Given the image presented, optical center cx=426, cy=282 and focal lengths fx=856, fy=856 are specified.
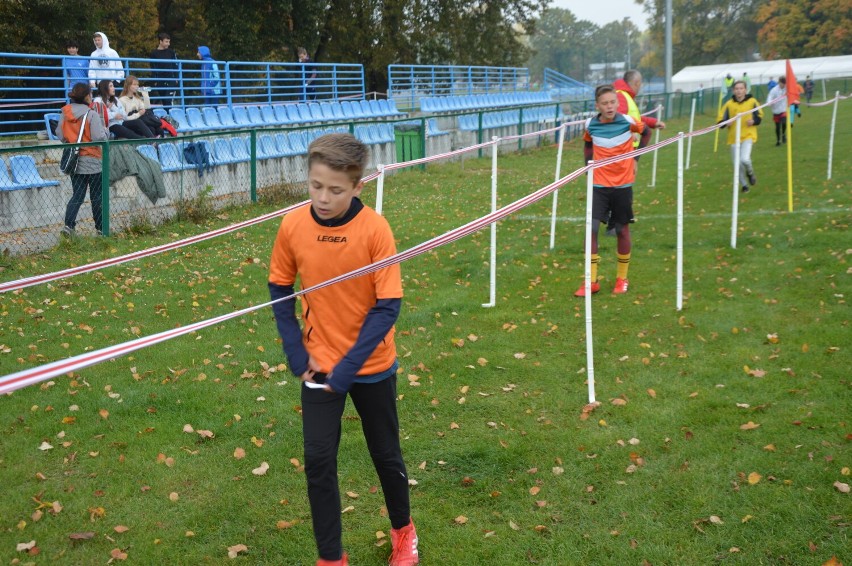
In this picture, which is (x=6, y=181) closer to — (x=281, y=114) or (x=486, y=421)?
(x=486, y=421)

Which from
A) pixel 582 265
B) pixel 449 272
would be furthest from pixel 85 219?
pixel 582 265

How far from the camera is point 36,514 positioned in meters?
4.70

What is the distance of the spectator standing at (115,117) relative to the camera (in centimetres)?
1386

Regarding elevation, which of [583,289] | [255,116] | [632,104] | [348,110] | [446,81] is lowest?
[583,289]

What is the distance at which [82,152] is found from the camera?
472 inches

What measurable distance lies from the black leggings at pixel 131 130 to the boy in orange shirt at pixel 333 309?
12027mm

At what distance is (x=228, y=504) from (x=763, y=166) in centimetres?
1821

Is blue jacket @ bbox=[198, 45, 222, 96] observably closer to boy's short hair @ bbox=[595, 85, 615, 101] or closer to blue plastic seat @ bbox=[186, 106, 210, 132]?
blue plastic seat @ bbox=[186, 106, 210, 132]

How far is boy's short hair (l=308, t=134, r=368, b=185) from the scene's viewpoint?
335 cm

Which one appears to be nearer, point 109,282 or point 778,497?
point 778,497

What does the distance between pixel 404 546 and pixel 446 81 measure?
117 feet

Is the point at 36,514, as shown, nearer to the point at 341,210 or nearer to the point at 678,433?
the point at 341,210

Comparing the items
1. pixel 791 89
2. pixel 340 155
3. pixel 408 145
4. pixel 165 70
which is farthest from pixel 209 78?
pixel 340 155

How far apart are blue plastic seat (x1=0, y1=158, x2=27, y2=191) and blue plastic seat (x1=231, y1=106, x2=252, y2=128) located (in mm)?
9467
